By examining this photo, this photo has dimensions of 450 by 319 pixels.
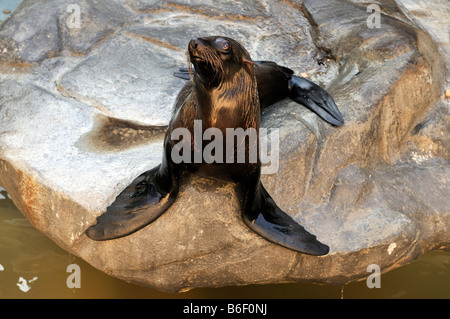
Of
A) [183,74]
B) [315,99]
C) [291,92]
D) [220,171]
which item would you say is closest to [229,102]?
[220,171]

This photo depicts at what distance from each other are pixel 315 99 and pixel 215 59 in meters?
1.60

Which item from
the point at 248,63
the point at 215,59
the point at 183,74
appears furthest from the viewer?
the point at 183,74

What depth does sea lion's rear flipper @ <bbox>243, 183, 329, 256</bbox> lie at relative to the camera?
3547 mm

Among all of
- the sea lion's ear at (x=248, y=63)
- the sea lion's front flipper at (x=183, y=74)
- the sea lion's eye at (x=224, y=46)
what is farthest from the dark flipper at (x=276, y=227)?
the sea lion's front flipper at (x=183, y=74)

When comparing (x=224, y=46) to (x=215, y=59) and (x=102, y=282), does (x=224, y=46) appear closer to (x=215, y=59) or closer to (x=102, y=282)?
(x=215, y=59)

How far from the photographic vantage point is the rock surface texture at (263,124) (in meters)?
3.68

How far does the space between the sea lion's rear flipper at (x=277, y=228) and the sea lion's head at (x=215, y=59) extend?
35.0 inches

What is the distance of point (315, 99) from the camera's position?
4.32 meters

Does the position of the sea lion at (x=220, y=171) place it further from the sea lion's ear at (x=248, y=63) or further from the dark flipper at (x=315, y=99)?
the dark flipper at (x=315, y=99)

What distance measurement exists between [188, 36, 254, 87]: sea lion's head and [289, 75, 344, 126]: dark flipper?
3.98 feet

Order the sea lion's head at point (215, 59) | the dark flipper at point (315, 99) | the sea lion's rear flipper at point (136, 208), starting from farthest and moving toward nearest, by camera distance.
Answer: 1. the dark flipper at point (315, 99)
2. the sea lion's rear flipper at point (136, 208)
3. the sea lion's head at point (215, 59)

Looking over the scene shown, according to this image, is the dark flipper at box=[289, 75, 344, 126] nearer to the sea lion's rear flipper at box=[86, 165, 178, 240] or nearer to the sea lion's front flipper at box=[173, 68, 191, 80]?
the sea lion's front flipper at box=[173, 68, 191, 80]

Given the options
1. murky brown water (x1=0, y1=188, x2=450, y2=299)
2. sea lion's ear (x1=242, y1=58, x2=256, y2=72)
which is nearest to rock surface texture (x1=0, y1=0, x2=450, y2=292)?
murky brown water (x1=0, y1=188, x2=450, y2=299)
